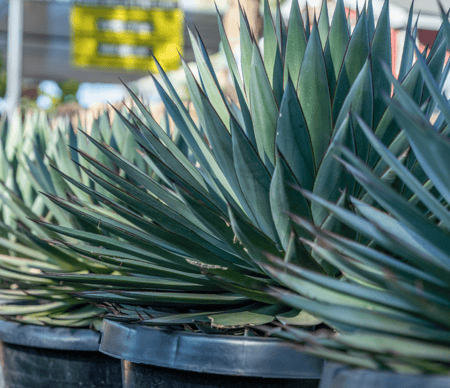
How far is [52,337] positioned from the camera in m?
1.49

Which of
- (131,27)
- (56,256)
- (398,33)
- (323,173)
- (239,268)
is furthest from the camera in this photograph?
(131,27)

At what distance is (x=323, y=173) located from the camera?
1.03 m

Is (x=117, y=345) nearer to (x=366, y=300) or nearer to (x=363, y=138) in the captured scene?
(x=366, y=300)

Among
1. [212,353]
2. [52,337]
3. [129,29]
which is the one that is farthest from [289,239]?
[129,29]

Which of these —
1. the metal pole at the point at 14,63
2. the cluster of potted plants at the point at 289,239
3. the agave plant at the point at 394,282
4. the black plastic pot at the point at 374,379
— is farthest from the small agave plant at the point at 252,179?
the metal pole at the point at 14,63

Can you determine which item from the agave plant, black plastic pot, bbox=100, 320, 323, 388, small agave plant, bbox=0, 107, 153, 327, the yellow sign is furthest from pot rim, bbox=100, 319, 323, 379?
the yellow sign

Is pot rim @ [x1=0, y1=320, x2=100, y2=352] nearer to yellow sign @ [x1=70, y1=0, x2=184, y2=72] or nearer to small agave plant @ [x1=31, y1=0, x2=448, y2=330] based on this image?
small agave plant @ [x1=31, y1=0, x2=448, y2=330]

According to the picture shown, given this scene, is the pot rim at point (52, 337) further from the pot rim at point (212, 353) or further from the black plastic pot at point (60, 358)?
the pot rim at point (212, 353)

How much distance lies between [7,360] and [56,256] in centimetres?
37

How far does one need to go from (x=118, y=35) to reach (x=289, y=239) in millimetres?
7691

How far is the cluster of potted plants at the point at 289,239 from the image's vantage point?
0.72 meters

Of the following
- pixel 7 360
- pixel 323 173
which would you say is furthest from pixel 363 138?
pixel 7 360

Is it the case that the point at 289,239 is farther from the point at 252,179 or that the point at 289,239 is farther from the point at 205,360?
the point at 205,360

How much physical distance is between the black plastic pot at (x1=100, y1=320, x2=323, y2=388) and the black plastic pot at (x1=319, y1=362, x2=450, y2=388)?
9.5 inches
